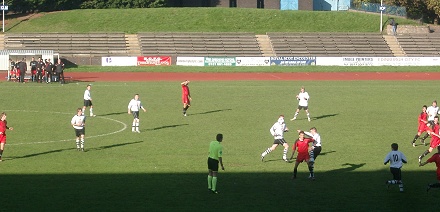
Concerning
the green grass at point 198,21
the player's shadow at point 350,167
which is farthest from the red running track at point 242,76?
the player's shadow at point 350,167

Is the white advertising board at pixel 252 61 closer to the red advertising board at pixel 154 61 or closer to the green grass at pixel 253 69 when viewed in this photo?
the green grass at pixel 253 69

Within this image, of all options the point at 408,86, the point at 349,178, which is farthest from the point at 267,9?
the point at 349,178

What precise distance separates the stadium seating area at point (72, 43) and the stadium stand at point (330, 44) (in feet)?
59.5

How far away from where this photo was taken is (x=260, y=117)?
4500 centimetres

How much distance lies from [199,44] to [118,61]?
13514 mm

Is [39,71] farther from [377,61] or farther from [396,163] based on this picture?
[396,163]

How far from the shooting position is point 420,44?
95188 mm

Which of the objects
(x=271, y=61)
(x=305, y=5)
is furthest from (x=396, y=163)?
(x=305, y=5)

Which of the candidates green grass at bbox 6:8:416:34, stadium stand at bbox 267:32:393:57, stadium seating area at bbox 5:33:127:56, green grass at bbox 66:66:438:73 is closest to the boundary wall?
green grass at bbox 66:66:438:73

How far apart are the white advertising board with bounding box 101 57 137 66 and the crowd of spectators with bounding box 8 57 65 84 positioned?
14318 millimetres

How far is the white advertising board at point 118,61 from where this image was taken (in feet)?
266

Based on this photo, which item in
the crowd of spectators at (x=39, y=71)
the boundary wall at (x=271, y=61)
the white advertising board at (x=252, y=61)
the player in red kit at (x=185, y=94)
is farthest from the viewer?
the white advertising board at (x=252, y=61)

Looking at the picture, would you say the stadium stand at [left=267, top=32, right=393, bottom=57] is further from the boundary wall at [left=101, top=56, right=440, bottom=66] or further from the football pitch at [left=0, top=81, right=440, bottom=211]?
the football pitch at [left=0, top=81, right=440, bottom=211]

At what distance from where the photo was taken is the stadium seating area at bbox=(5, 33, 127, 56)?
285 feet
